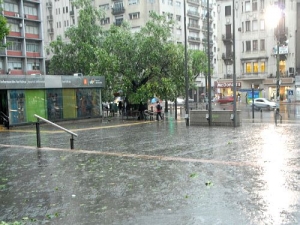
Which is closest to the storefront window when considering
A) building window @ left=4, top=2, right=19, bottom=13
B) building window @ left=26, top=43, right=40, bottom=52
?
building window @ left=4, top=2, right=19, bottom=13

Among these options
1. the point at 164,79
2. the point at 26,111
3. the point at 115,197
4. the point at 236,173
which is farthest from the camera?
the point at 164,79

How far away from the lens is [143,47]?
27.1 meters

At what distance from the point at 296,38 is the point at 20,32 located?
1783 inches

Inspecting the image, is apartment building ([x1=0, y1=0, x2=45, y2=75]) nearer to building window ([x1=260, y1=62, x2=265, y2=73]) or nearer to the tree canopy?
the tree canopy

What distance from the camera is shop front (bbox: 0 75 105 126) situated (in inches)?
883

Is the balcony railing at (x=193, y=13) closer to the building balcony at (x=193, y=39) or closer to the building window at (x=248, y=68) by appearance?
the building balcony at (x=193, y=39)

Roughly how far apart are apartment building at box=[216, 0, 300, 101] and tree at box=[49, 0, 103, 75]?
27517 millimetres

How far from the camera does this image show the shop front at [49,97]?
22422 mm

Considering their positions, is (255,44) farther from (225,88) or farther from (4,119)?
(4,119)

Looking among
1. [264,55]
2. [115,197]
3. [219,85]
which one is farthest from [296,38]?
[115,197]

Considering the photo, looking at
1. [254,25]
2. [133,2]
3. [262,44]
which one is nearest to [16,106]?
[262,44]

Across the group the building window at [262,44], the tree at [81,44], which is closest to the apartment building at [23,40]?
the tree at [81,44]

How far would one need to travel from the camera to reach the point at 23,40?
61.0 metres

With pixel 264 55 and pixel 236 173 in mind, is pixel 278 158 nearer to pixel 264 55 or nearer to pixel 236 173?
pixel 236 173
